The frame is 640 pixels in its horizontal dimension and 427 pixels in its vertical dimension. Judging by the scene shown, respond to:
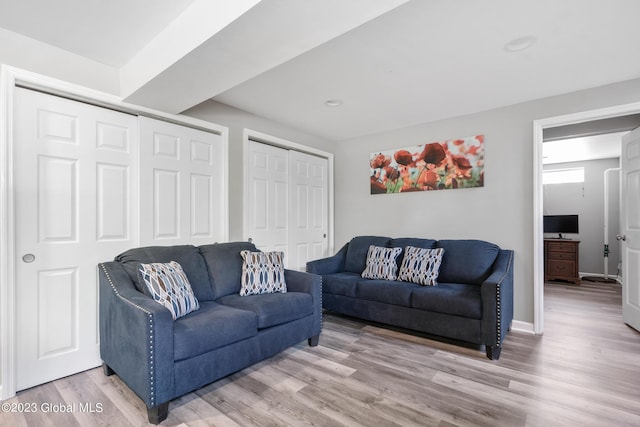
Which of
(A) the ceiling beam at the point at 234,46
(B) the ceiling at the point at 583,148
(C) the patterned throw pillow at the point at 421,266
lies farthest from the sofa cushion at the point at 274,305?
(B) the ceiling at the point at 583,148

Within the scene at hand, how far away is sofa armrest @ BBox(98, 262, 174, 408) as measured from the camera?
1737 millimetres

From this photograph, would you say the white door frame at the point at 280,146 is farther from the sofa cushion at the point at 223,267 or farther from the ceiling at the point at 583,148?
the ceiling at the point at 583,148

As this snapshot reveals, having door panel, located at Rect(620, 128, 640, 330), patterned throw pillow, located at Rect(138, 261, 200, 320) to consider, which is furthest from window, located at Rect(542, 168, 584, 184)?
patterned throw pillow, located at Rect(138, 261, 200, 320)

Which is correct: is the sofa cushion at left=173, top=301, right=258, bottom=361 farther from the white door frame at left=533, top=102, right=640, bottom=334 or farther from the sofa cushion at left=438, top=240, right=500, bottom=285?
the white door frame at left=533, top=102, right=640, bottom=334

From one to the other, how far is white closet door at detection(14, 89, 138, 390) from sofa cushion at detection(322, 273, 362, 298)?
6.69ft

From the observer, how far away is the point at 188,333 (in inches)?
74.6

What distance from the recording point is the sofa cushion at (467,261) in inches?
124

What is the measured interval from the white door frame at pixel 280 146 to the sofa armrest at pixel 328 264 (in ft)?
2.10

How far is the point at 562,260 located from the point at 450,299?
4435 mm

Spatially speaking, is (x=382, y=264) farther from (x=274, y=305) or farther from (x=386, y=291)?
(x=274, y=305)

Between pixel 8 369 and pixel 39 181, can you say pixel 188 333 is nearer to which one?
pixel 8 369

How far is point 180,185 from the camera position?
294 centimetres

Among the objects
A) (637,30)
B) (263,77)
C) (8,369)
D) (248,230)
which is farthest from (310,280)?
(637,30)

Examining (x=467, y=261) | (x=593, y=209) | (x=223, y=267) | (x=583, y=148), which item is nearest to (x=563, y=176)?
(x=593, y=209)
